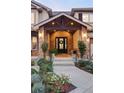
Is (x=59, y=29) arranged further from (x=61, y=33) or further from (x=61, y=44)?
(x=61, y=44)

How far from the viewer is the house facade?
12914 mm

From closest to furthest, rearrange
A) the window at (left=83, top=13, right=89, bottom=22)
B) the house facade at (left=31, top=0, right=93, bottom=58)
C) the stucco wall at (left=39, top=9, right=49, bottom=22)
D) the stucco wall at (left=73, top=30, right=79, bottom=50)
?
1. the house facade at (left=31, top=0, right=93, bottom=58)
2. the stucco wall at (left=73, top=30, right=79, bottom=50)
3. the stucco wall at (left=39, top=9, right=49, bottom=22)
4. the window at (left=83, top=13, right=89, bottom=22)

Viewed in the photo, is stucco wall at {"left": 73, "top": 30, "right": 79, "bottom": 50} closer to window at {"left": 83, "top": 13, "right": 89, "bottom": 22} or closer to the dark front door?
the dark front door

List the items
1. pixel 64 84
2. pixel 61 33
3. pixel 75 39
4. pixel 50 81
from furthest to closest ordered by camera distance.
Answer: pixel 61 33 < pixel 75 39 < pixel 64 84 < pixel 50 81

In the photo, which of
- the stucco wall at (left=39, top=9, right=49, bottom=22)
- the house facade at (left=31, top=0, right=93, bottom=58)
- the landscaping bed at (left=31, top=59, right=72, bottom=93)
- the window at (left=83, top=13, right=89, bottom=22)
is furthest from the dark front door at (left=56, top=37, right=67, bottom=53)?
the landscaping bed at (left=31, top=59, right=72, bottom=93)

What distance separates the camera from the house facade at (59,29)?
12914mm

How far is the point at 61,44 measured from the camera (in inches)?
567

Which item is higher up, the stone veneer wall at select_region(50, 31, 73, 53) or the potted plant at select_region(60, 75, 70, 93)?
the stone veneer wall at select_region(50, 31, 73, 53)

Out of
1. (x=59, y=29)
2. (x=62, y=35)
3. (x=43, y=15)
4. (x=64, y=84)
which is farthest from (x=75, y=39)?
(x=64, y=84)

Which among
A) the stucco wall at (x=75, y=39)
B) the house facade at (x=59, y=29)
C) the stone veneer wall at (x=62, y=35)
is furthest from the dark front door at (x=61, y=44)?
the stucco wall at (x=75, y=39)

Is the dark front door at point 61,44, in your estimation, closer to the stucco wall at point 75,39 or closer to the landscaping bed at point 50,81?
the stucco wall at point 75,39

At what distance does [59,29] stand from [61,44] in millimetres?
1134

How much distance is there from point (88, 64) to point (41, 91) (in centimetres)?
549

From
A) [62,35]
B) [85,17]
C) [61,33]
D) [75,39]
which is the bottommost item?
[75,39]
